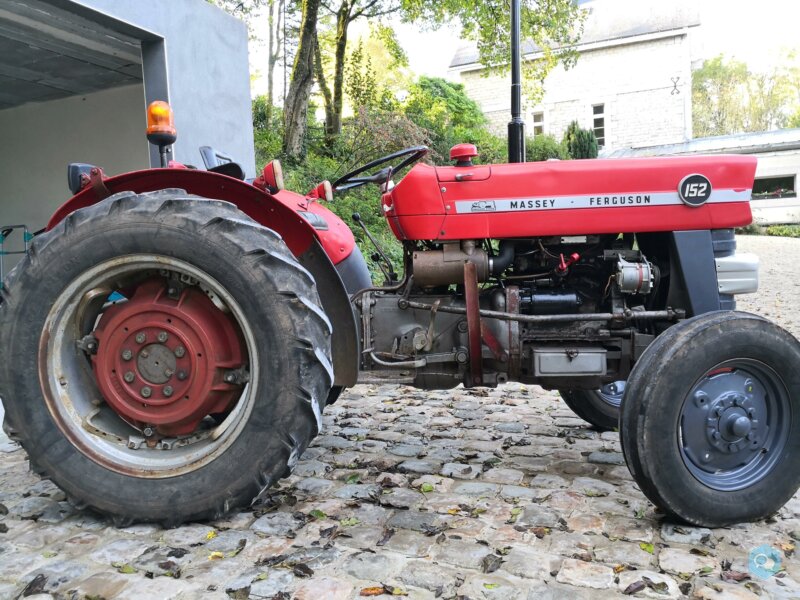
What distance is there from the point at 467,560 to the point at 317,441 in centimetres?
153

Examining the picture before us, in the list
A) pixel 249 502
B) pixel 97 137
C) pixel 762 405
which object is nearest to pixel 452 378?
pixel 249 502

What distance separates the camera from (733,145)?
26.2 meters

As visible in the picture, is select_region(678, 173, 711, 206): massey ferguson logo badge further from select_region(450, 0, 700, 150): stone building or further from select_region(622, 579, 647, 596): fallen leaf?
select_region(450, 0, 700, 150): stone building

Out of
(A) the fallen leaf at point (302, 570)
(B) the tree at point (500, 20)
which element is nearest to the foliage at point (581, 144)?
A: (B) the tree at point (500, 20)

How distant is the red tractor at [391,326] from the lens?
224cm

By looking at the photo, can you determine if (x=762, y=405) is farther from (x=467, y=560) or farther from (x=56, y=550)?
(x=56, y=550)

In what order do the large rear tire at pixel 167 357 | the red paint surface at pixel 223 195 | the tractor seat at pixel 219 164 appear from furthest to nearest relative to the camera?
1. the tractor seat at pixel 219 164
2. the red paint surface at pixel 223 195
3. the large rear tire at pixel 167 357

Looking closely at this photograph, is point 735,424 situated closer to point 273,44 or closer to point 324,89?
point 324,89

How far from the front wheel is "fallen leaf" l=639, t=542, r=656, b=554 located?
0.15 m

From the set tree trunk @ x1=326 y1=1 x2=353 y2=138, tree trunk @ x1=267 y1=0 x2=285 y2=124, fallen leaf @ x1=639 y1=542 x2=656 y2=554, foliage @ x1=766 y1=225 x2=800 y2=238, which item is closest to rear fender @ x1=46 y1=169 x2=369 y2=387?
fallen leaf @ x1=639 y1=542 x2=656 y2=554

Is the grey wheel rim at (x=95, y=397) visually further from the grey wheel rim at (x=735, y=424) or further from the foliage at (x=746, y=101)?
the foliage at (x=746, y=101)

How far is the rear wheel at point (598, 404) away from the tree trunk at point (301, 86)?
9.31m

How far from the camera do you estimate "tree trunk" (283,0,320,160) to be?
1158 centimetres

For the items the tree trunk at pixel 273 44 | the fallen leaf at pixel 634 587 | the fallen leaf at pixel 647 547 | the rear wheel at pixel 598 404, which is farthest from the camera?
the tree trunk at pixel 273 44
